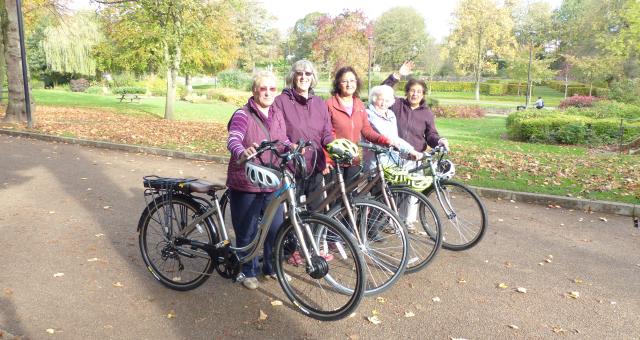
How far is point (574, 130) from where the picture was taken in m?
15.3

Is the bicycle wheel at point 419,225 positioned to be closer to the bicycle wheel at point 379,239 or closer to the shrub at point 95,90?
the bicycle wheel at point 379,239

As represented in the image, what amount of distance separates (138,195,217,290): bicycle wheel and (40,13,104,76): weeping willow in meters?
41.5

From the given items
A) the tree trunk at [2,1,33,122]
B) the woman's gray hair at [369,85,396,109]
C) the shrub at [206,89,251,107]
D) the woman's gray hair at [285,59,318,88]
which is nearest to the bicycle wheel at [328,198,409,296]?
the woman's gray hair at [285,59,318,88]

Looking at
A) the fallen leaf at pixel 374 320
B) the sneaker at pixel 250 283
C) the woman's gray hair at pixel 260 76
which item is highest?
the woman's gray hair at pixel 260 76

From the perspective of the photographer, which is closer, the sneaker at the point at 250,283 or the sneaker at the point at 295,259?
the sneaker at the point at 295,259

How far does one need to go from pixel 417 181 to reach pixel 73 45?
44.3m

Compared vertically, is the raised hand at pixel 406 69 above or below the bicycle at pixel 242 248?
above

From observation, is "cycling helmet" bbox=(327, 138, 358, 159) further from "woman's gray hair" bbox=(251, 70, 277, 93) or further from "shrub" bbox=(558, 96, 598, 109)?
"shrub" bbox=(558, 96, 598, 109)

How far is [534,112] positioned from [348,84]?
614 inches

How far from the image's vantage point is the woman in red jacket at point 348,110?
181 inches

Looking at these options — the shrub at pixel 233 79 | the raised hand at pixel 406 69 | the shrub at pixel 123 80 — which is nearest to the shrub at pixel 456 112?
the shrub at pixel 233 79

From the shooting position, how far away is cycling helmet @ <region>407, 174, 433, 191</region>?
447 centimetres

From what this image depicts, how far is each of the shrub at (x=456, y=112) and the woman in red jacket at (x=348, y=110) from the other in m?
23.5

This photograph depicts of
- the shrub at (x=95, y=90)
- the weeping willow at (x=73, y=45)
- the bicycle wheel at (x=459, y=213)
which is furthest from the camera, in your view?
the weeping willow at (x=73, y=45)
